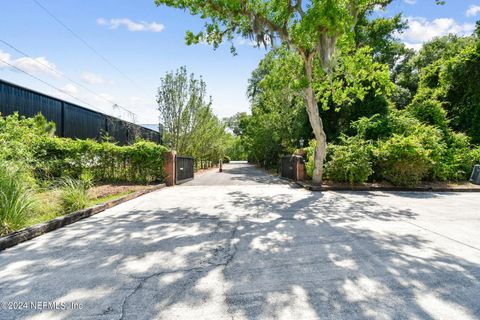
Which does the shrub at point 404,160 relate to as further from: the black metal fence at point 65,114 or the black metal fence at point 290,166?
the black metal fence at point 65,114

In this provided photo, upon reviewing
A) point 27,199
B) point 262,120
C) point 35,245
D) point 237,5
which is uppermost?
point 237,5

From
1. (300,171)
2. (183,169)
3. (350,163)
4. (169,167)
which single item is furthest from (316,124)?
(183,169)

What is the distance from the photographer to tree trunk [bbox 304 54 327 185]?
33.8 feet

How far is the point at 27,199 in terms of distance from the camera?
4613 mm

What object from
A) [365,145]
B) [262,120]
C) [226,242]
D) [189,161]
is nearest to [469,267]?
[226,242]

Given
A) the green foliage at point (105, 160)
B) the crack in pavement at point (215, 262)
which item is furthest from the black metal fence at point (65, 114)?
the crack in pavement at point (215, 262)

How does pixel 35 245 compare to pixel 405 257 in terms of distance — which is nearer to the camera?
pixel 405 257

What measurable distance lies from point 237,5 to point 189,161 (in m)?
8.56

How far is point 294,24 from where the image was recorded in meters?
10.1

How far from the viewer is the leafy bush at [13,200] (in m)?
4.24

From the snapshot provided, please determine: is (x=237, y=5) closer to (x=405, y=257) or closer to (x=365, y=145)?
(x=365, y=145)

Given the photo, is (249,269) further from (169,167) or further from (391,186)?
(391,186)

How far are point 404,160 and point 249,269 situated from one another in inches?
404

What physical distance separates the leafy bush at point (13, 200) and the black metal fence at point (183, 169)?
25.7 feet
